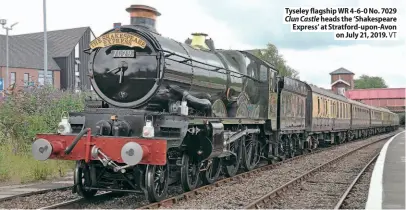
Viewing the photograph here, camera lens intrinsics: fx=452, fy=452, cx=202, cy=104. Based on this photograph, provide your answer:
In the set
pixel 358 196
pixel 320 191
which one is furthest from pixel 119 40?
pixel 358 196

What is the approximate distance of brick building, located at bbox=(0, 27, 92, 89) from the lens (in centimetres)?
Answer: 5422

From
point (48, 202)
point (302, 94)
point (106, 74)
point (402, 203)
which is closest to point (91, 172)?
point (48, 202)

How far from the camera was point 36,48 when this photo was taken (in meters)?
58.8

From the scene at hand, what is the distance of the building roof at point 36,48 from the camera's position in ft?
179

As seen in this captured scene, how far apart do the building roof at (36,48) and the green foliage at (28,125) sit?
134ft

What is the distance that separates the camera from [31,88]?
16219 millimetres

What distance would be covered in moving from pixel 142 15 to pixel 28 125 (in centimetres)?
698

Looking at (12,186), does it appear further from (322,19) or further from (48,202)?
(322,19)

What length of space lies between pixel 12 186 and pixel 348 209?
24.7 ft

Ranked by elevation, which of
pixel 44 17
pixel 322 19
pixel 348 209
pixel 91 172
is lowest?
pixel 348 209

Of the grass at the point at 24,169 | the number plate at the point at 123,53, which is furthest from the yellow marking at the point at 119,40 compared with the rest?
the grass at the point at 24,169

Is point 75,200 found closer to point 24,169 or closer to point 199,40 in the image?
point 24,169

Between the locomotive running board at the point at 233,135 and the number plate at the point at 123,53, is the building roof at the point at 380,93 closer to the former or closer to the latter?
the locomotive running board at the point at 233,135

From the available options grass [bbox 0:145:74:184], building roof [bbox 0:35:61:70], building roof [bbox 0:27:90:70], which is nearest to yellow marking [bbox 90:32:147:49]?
grass [bbox 0:145:74:184]
